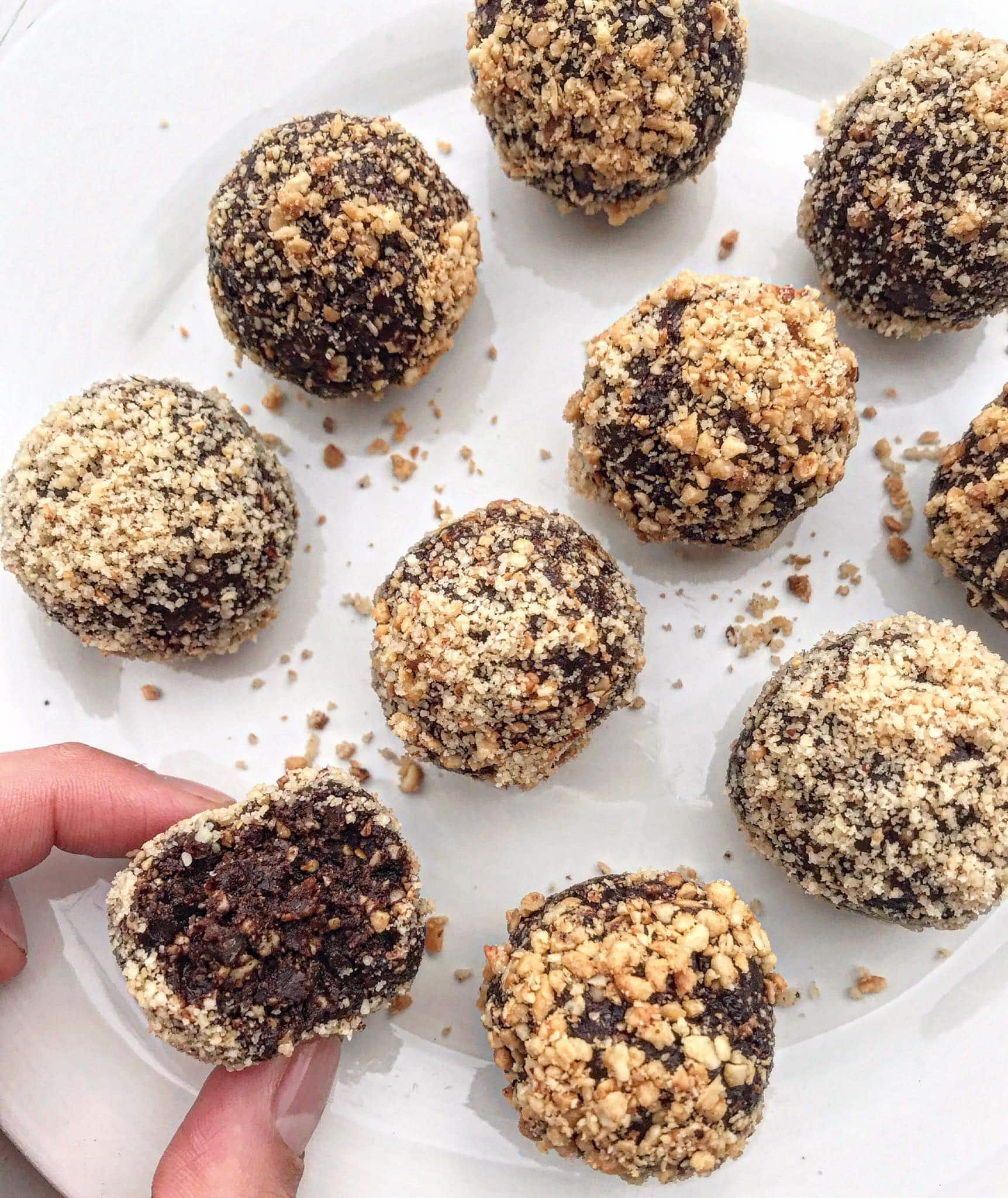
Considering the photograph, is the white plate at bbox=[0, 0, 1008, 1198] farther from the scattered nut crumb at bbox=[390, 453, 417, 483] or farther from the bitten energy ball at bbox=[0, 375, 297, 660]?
the bitten energy ball at bbox=[0, 375, 297, 660]

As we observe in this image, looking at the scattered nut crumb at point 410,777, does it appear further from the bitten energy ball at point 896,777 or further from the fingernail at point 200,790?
the bitten energy ball at point 896,777

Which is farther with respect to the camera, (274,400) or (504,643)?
(274,400)

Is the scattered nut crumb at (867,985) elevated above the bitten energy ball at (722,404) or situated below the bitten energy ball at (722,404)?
below

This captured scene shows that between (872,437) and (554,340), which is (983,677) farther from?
(554,340)

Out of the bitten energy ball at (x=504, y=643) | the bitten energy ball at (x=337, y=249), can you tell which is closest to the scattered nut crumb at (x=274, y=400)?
the bitten energy ball at (x=337, y=249)

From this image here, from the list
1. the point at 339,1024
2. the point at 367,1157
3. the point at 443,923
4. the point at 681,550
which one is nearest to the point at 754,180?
the point at 681,550

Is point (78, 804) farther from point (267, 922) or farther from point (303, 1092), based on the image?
point (303, 1092)

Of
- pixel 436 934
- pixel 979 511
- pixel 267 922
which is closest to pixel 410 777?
pixel 436 934
